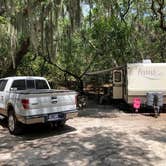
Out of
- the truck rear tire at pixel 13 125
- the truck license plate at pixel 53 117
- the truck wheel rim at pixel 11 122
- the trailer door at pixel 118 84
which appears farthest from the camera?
the trailer door at pixel 118 84

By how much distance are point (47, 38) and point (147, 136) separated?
23.7ft

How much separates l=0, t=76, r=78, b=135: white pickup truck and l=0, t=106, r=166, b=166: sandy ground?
47cm

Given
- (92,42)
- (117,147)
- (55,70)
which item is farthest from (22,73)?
(117,147)

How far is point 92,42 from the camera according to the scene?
1966 centimetres

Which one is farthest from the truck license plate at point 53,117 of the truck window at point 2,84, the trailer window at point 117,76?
the trailer window at point 117,76

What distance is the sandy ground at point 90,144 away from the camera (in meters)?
6.26

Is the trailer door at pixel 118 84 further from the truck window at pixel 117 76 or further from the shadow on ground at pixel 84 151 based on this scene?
the shadow on ground at pixel 84 151

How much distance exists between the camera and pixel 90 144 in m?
7.45

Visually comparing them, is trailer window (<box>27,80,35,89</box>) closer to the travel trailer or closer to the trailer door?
the travel trailer

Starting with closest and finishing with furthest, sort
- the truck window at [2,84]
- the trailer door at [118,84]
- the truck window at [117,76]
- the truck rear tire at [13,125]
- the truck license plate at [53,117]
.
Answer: the truck license plate at [53,117] → the truck rear tire at [13,125] → the truck window at [2,84] → the trailer door at [118,84] → the truck window at [117,76]

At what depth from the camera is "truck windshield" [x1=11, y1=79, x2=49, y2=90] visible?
992cm

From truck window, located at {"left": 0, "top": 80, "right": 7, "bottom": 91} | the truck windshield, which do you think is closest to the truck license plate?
the truck windshield

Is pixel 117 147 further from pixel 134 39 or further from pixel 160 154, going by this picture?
pixel 134 39

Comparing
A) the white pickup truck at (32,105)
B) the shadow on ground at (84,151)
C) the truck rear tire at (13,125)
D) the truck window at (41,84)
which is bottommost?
the shadow on ground at (84,151)
